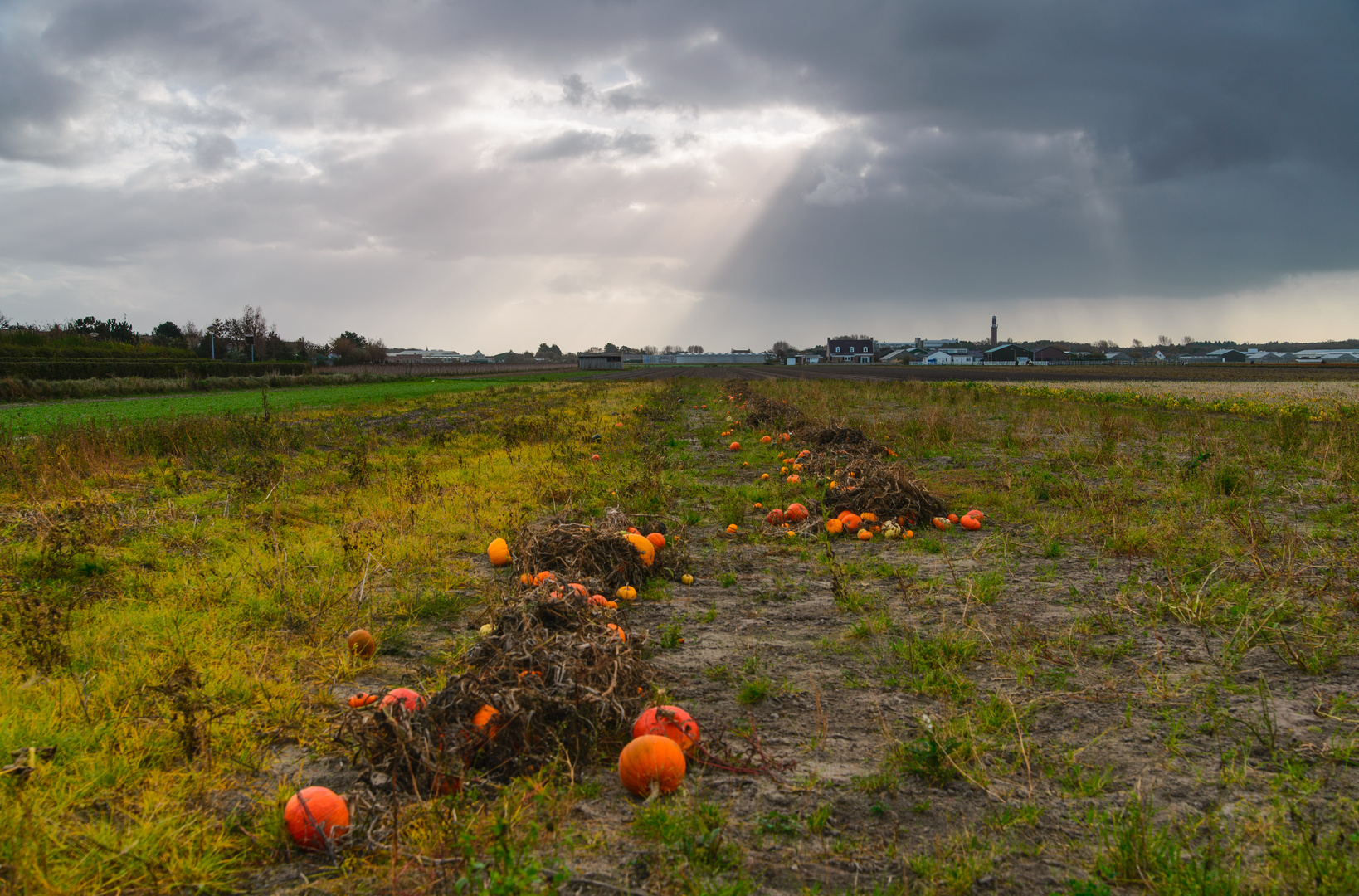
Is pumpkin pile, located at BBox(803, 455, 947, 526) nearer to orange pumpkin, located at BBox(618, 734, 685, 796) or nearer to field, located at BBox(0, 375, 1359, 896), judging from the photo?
field, located at BBox(0, 375, 1359, 896)

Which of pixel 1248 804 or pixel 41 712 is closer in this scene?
pixel 1248 804

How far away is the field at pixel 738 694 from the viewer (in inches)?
114

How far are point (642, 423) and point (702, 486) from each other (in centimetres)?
1069

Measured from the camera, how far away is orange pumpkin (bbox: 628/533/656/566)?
692 centimetres

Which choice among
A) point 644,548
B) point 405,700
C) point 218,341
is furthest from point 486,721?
point 218,341

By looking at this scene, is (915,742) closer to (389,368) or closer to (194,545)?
(194,545)

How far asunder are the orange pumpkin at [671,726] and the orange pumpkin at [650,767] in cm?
18

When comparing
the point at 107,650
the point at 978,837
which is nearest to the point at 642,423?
the point at 107,650

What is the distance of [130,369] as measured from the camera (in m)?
59.0

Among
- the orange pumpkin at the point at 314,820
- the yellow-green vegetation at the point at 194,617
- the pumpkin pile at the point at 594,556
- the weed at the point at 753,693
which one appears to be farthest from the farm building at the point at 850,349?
the orange pumpkin at the point at 314,820

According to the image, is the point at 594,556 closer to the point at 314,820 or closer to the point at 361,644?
the point at 361,644

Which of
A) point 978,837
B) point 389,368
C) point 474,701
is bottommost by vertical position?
point 978,837

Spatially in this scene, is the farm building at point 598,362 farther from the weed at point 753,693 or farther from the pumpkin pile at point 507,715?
the pumpkin pile at point 507,715

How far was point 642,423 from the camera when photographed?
879 inches
